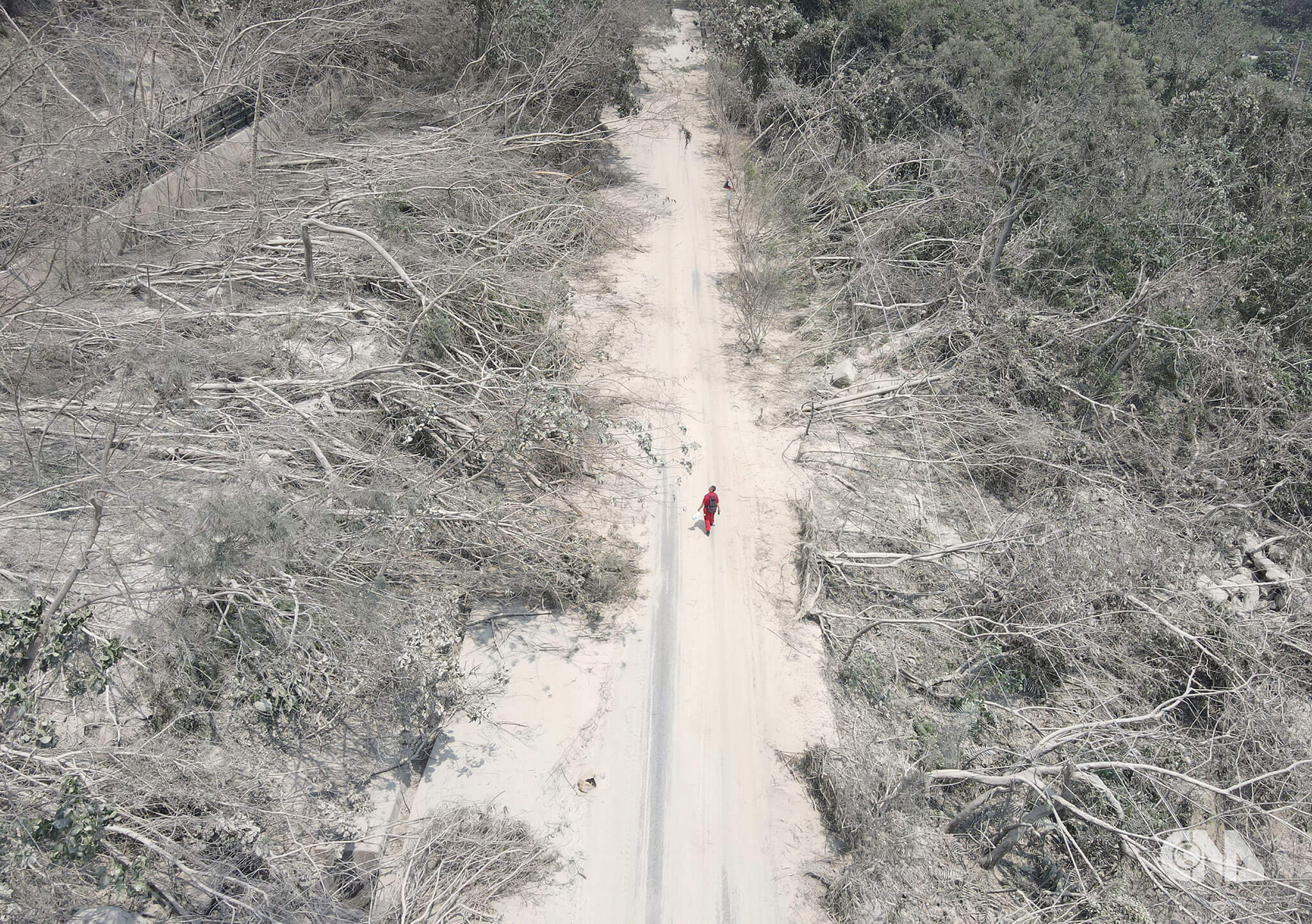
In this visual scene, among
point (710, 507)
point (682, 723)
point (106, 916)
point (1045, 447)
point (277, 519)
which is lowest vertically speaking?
point (682, 723)

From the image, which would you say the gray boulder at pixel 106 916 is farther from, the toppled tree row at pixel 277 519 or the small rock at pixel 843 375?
the small rock at pixel 843 375

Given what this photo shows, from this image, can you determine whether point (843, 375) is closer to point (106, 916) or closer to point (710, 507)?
point (710, 507)

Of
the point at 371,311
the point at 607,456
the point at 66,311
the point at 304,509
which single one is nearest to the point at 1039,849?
the point at 607,456

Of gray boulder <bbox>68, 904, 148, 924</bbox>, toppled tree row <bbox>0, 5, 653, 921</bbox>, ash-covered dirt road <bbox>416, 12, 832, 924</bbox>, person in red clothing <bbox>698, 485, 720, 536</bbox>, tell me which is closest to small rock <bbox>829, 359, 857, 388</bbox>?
ash-covered dirt road <bbox>416, 12, 832, 924</bbox>

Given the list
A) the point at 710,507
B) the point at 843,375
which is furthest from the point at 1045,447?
the point at 710,507

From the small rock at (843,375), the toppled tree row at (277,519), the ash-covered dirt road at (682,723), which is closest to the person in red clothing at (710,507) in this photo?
the ash-covered dirt road at (682,723)

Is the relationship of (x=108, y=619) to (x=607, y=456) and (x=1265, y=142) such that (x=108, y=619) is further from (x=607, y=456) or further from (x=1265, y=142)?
(x=1265, y=142)

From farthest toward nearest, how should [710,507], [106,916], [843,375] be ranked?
1. [843,375]
2. [710,507]
3. [106,916]
